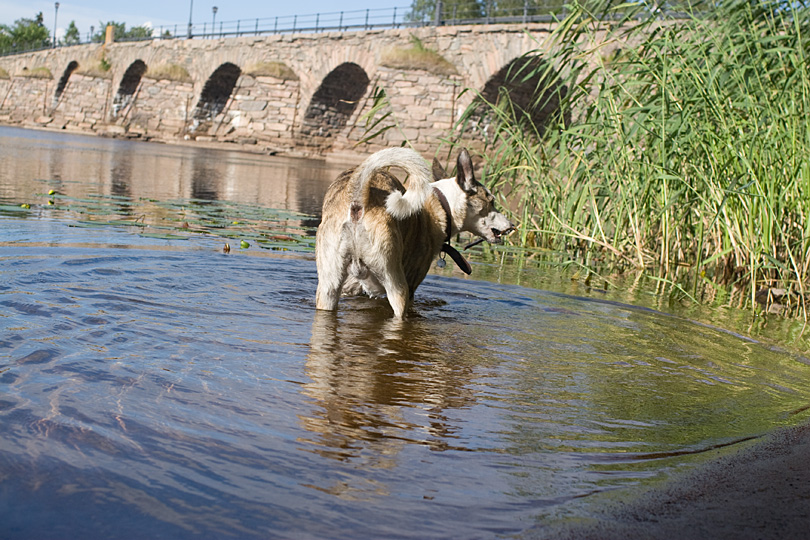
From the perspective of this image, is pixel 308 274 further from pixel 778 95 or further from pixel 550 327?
pixel 778 95

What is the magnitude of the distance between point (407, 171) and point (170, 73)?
38934 mm

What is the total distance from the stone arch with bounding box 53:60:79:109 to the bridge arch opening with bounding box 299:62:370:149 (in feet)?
83.0

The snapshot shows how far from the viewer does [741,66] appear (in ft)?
17.8

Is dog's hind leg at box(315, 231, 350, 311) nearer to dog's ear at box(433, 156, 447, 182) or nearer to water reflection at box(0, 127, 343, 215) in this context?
dog's ear at box(433, 156, 447, 182)

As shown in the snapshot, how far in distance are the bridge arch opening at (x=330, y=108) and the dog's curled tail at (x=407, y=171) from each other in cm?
2924

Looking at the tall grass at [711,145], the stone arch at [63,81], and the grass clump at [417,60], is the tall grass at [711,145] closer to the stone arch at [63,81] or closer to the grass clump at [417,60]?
the grass clump at [417,60]

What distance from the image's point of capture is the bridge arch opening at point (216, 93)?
1495 inches

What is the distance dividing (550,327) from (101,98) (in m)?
46.5

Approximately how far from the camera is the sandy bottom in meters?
1.77

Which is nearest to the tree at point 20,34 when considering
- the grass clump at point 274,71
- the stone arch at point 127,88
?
the stone arch at point 127,88

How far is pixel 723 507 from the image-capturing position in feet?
6.36

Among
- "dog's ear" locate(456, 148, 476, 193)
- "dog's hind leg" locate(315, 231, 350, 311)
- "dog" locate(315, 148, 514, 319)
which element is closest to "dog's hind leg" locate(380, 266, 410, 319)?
"dog" locate(315, 148, 514, 319)

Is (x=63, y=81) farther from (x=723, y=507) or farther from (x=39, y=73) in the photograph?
(x=723, y=507)

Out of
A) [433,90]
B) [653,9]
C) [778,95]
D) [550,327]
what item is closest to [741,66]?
[778,95]
